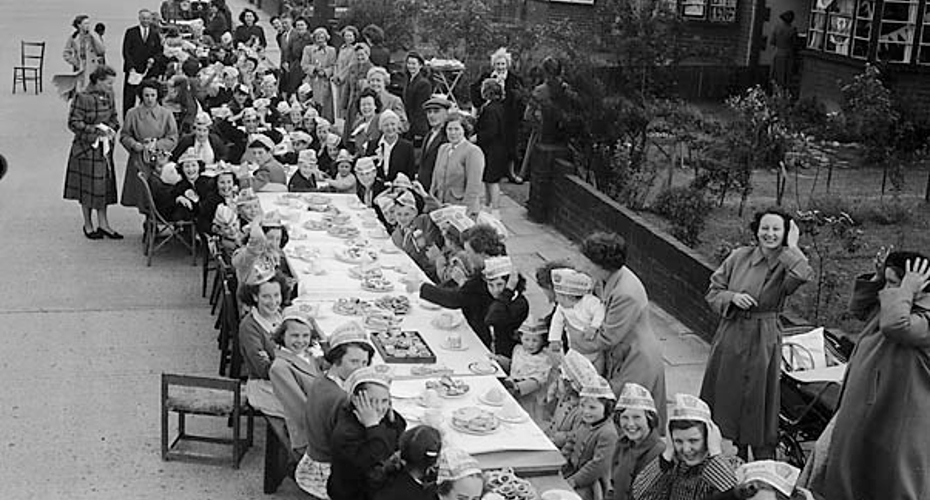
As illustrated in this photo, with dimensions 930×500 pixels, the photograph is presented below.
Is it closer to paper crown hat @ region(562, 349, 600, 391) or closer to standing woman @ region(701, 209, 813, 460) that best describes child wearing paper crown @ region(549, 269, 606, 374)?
paper crown hat @ region(562, 349, 600, 391)

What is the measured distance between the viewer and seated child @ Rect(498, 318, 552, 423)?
27.2 feet

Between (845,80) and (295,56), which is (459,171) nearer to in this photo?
(295,56)

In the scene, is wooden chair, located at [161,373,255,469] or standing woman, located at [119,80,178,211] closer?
wooden chair, located at [161,373,255,469]

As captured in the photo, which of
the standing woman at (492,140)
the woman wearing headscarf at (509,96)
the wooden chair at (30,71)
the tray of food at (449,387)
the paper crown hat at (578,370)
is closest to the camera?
the paper crown hat at (578,370)

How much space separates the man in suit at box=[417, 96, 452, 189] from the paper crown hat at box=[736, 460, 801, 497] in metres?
7.30

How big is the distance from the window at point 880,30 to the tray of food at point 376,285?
12326 millimetres

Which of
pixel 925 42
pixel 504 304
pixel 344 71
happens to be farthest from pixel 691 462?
pixel 925 42

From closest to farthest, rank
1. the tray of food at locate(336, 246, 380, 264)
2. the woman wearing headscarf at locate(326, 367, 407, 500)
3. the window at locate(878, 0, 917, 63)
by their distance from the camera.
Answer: the woman wearing headscarf at locate(326, 367, 407, 500) → the tray of food at locate(336, 246, 380, 264) → the window at locate(878, 0, 917, 63)

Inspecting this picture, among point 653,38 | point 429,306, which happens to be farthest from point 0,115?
point 429,306

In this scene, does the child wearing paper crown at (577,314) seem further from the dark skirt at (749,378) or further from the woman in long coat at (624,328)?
the dark skirt at (749,378)

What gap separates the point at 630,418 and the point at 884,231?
8.59 meters

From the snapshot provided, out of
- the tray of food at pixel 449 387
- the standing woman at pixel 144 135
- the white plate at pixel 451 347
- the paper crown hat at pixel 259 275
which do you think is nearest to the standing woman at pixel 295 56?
the standing woman at pixel 144 135

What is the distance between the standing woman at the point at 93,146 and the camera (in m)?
13.8

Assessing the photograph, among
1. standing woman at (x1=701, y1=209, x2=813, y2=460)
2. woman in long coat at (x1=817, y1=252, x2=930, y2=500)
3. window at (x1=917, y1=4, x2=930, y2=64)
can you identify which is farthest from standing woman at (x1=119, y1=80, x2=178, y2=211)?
window at (x1=917, y1=4, x2=930, y2=64)
